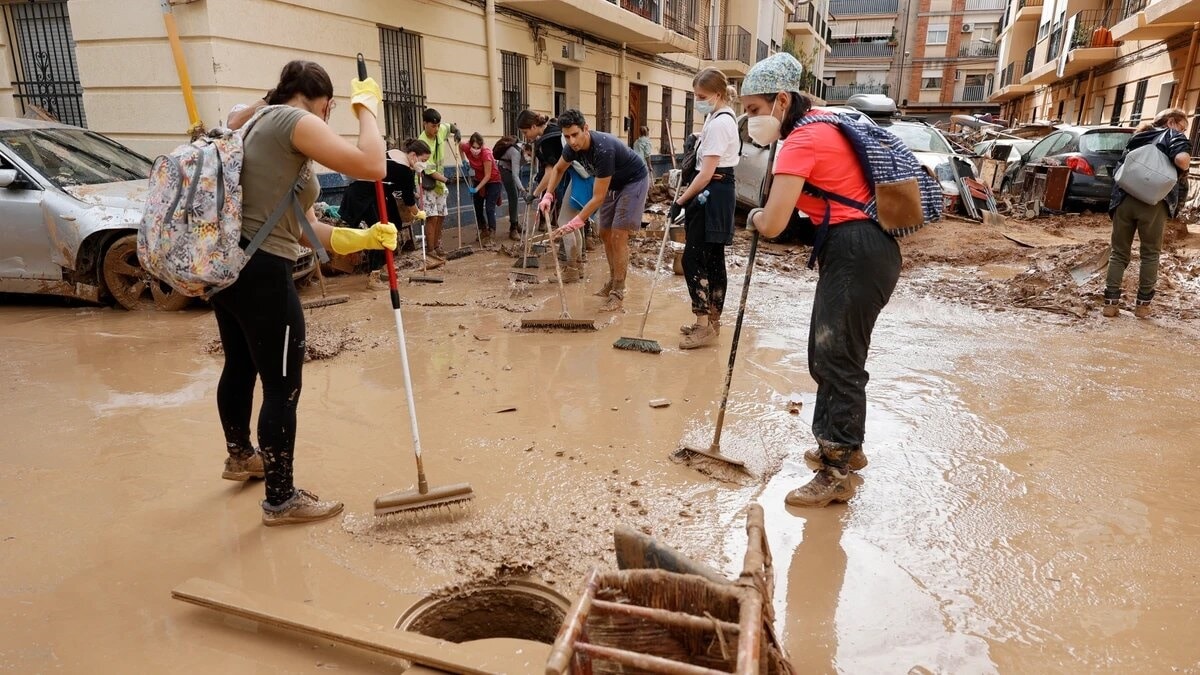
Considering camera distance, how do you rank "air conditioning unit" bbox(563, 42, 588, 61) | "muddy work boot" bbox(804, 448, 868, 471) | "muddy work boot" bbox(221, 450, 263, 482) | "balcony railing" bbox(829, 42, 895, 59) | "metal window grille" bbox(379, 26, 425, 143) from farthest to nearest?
"balcony railing" bbox(829, 42, 895, 59)
"air conditioning unit" bbox(563, 42, 588, 61)
"metal window grille" bbox(379, 26, 425, 143)
"muddy work boot" bbox(804, 448, 868, 471)
"muddy work boot" bbox(221, 450, 263, 482)

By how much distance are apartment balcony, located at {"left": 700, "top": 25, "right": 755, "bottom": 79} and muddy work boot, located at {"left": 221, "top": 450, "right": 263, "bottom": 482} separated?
851 inches

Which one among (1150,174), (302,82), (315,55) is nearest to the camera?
(302,82)

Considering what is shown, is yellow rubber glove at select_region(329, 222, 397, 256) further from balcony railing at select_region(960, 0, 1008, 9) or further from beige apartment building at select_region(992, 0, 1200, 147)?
balcony railing at select_region(960, 0, 1008, 9)

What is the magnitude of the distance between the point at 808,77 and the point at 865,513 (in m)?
30.9

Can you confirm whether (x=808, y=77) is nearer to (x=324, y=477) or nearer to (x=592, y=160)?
(x=592, y=160)

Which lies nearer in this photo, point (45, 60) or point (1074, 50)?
point (45, 60)

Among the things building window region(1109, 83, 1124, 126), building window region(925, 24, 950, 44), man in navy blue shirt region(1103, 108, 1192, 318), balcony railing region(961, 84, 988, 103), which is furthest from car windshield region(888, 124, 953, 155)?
building window region(925, 24, 950, 44)

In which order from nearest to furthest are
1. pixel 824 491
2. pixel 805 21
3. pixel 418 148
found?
pixel 824 491 < pixel 418 148 < pixel 805 21

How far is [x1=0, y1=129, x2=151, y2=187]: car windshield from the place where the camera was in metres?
5.96

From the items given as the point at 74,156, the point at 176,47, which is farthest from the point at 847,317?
the point at 74,156

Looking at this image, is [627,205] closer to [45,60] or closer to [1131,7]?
[45,60]

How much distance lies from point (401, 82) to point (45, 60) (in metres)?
4.00

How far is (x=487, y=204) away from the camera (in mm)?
9828

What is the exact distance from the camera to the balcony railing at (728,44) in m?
22.6
